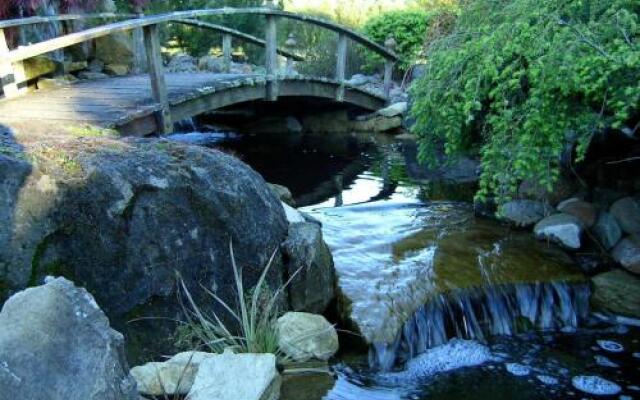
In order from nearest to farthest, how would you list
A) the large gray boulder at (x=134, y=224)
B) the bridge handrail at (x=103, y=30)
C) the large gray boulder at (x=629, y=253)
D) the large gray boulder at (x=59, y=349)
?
the large gray boulder at (x=59, y=349) → the large gray boulder at (x=134, y=224) → the large gray boulder at (x=629, y=253) → the bridge handrail at (x=103, y=30)

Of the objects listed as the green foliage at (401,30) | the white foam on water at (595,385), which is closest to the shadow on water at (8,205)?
the white foam on water at (595,385)

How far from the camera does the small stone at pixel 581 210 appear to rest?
5430mm

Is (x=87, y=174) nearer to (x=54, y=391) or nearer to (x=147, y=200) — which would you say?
(x=147, y=200)

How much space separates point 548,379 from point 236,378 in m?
2.10

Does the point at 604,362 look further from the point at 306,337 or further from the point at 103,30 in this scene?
the point at 103,30

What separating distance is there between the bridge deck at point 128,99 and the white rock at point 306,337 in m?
2.29

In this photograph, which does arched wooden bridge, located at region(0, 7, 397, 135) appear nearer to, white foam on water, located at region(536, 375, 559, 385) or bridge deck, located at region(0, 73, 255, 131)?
bridge deck, located at region(0, 73, 255, 131)

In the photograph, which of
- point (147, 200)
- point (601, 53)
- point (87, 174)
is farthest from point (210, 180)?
point (601, 53)

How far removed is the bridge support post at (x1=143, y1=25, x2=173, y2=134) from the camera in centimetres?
642

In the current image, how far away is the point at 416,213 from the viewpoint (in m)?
6.41

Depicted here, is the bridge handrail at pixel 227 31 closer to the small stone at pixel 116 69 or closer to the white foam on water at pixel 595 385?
the small stone at pixel 116 69

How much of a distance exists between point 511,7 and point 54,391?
4178 mm

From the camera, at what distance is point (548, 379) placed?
3.70 metres

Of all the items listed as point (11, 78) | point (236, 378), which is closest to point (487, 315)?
point (236, 378)
